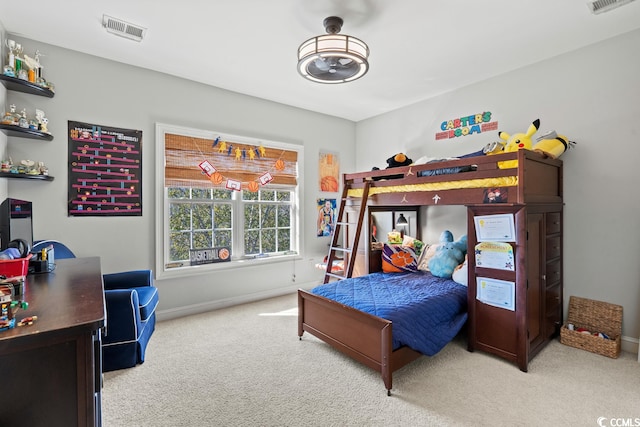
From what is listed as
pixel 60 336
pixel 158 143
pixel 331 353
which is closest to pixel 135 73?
pixel 158 143

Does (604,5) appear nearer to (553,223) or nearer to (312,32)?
(553,223)

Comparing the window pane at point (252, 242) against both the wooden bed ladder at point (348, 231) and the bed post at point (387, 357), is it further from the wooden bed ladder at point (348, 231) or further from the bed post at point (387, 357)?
the bed post at point (387, 357)

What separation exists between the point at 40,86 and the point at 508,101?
14.9 ft

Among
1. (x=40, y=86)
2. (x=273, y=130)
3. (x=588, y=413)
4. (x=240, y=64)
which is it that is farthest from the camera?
(x=273, y=130)

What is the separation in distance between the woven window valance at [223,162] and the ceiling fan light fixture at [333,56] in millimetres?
1731

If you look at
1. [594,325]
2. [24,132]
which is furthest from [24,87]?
[594,325]

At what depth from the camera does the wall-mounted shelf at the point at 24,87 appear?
2471 mm

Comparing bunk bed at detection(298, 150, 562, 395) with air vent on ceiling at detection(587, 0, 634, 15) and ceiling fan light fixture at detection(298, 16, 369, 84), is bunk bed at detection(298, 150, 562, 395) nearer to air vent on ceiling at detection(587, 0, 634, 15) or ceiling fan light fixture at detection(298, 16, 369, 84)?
air vent on ceiling at detection(587, 0, 634, 15)

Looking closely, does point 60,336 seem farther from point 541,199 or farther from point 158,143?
point 541,199

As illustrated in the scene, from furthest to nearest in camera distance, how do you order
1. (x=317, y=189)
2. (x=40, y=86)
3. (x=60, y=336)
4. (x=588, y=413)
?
(x=317, y=189), (x=40, y=86), (x=588, y=413), (x=60, y=336)

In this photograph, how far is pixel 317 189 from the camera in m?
4.80

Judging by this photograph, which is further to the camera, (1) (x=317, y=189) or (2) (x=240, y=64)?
(1) (x=317, y=189)

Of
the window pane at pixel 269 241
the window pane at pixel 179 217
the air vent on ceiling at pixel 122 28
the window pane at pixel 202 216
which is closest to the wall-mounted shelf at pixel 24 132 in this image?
the air vent on ceiling at pixel 122 28

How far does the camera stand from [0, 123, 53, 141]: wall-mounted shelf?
2486mm
